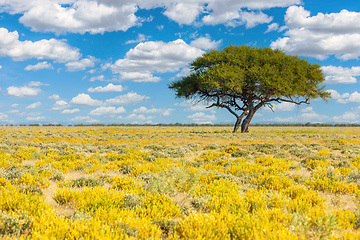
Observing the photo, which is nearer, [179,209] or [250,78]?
[179,209]

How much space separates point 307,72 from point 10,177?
121 ft

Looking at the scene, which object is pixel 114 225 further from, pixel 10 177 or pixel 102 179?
pixel 10 177

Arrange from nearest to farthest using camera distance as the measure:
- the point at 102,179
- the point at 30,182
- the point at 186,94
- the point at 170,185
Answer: the point at 170,185 < the point at 30,182 < the point at 102,179 < the point at 186,94

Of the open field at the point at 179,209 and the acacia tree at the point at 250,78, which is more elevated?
the acacia tree at the point at 250,78

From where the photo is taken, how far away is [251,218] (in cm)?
459

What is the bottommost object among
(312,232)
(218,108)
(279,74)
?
(312,232)

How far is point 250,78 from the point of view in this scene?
33125 mm

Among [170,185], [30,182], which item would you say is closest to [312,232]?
[170,185]

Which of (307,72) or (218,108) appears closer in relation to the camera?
(307,72)

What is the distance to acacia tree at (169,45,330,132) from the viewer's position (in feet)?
104

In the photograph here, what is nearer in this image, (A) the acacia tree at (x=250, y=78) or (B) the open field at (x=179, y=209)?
(B) the open field at (x=179, y=209)

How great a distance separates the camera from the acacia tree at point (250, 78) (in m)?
31.7

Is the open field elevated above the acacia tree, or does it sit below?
below

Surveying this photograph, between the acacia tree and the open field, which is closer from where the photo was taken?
the open field
